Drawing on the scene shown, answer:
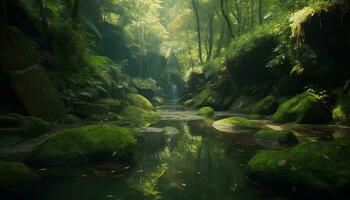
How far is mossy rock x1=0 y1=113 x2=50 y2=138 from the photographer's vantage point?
7.77 m

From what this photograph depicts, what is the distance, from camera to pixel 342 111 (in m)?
11.1

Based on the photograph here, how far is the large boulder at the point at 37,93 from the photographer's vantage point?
9.66m

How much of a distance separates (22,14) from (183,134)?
27.3 feet

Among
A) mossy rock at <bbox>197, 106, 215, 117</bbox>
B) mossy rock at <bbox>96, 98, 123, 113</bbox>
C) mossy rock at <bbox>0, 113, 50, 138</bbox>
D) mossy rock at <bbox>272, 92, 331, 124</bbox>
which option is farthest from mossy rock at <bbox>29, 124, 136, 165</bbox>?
mossy rock at <bbox>197, 106, 215, 117</bbox>

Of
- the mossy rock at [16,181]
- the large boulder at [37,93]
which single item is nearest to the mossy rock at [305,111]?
the large boulder at [37,93]

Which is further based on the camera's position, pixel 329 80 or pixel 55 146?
pixel 329 80

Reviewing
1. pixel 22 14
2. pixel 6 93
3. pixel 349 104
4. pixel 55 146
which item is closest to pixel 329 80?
pixel 349 104

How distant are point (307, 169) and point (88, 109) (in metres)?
10.4

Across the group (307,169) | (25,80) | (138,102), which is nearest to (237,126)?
(307,169)

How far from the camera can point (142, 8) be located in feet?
117

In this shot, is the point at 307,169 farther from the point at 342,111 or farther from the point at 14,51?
the point at 14,51

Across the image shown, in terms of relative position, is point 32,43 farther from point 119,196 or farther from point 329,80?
point 329,80

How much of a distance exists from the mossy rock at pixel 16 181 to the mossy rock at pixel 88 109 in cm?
835

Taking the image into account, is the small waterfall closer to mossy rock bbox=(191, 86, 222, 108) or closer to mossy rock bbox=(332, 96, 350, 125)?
mossy rock bbox=(191, 86, 222, 108)
